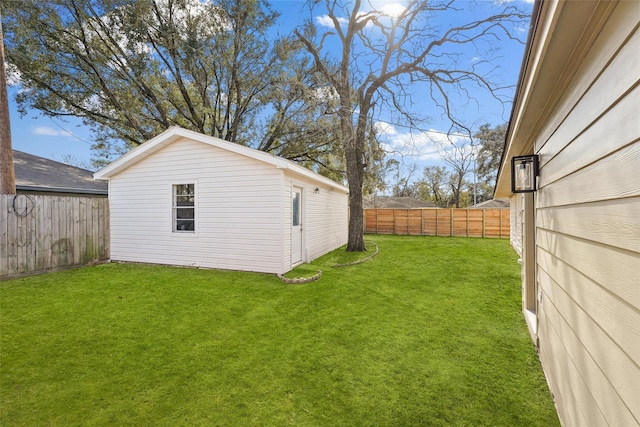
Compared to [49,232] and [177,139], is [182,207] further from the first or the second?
[49,232]

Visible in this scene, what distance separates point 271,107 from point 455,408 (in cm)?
1396

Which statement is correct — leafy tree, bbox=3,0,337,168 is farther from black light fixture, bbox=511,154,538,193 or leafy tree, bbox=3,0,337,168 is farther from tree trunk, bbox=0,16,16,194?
black light fixture, bbox=511,154,538,193

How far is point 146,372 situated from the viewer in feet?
8.41

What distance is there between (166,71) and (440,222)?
14.6 m

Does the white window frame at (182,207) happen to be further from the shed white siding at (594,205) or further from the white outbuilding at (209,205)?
the shed white siding at (594,205)

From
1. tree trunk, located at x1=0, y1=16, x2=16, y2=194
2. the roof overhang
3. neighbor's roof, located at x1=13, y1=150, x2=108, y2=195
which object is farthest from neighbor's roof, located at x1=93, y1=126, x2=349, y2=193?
the roof overhang

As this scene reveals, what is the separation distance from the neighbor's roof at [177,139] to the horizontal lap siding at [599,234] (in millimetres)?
4675

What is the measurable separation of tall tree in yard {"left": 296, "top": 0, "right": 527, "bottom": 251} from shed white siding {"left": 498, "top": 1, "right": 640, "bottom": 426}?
6967mm

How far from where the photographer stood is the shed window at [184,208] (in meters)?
6.83

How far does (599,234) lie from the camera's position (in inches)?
51.0

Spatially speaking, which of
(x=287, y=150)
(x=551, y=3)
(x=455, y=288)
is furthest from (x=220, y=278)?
(x=287, y=150)

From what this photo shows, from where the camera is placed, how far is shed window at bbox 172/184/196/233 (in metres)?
6.83

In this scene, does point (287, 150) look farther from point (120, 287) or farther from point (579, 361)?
point (579, 361)

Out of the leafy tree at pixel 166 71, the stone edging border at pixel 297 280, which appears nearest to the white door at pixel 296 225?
the stone edging border at pixel 297 280
